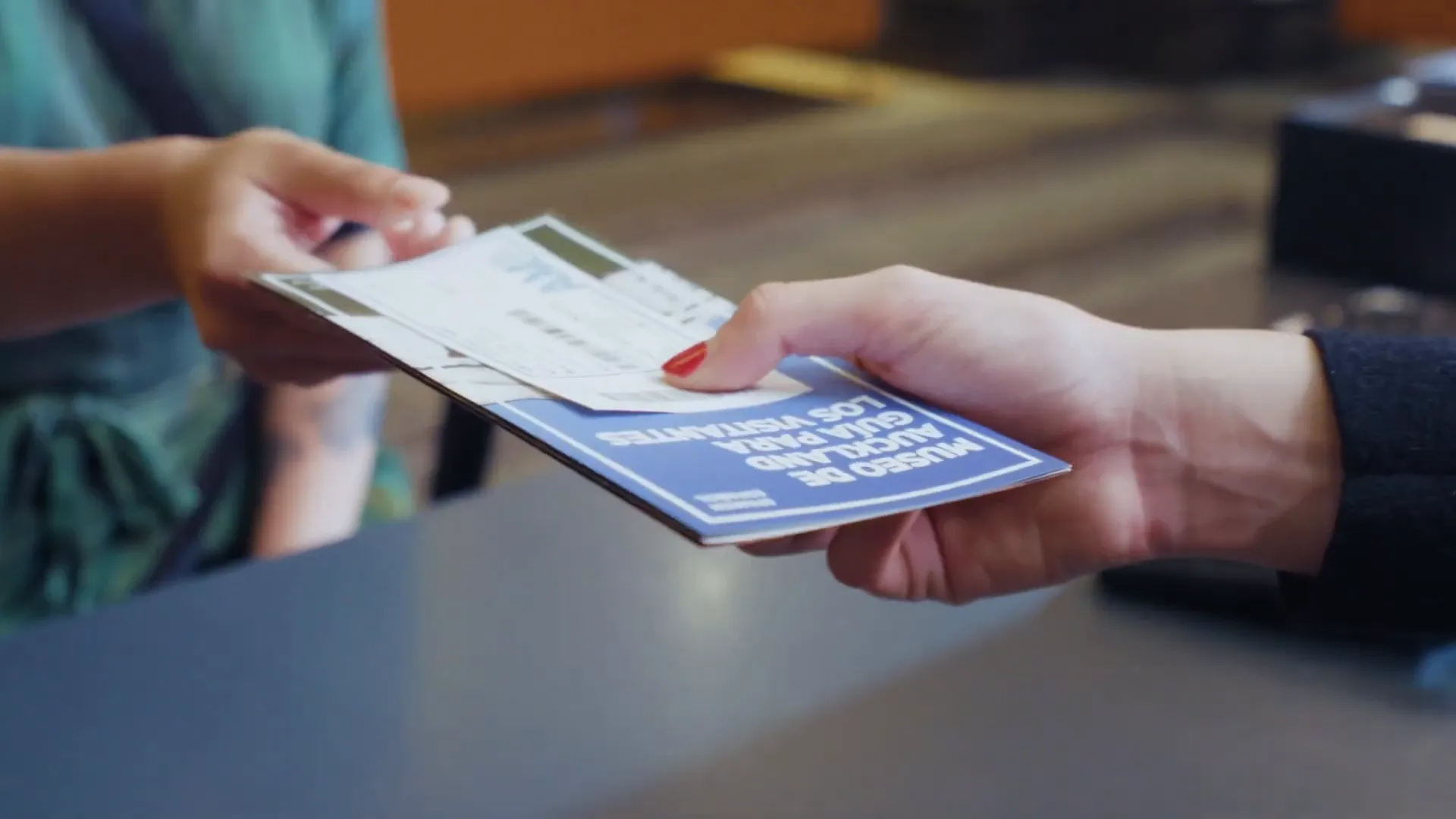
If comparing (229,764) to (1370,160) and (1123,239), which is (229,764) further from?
(1123,239)

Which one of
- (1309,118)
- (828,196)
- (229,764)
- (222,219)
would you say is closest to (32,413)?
(222,219)

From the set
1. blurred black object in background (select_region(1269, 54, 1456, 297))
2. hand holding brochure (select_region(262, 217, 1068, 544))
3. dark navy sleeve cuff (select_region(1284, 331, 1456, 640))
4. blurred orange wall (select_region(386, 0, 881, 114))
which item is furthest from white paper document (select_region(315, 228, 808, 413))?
blurred orange wall (select_region(386, 0, 881, 114))

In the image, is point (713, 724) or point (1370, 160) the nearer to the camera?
point (713, 724)

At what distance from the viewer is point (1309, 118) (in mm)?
1237

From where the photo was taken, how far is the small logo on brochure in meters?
0.45

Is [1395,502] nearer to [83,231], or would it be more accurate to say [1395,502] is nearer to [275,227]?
[275,227]

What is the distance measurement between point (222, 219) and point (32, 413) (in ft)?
0.84

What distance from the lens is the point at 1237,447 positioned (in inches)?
27.2

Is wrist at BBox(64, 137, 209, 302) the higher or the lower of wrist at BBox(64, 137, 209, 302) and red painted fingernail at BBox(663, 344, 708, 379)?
the higher

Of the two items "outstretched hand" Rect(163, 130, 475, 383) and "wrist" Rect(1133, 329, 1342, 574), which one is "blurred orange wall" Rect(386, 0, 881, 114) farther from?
"wrist" Rect(1133, 329, 1342, 574)

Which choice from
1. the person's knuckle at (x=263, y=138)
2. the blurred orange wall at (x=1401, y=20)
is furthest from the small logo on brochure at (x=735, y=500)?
the blurred orange wall at (x=1401, y=20)

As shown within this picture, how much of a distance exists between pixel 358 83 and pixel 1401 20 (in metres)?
4.18

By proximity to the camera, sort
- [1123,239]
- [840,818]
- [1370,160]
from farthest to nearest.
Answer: [1123,239] < [1370,160] < [840,818]

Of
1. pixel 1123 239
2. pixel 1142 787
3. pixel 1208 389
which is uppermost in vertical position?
pixel 1208 389
